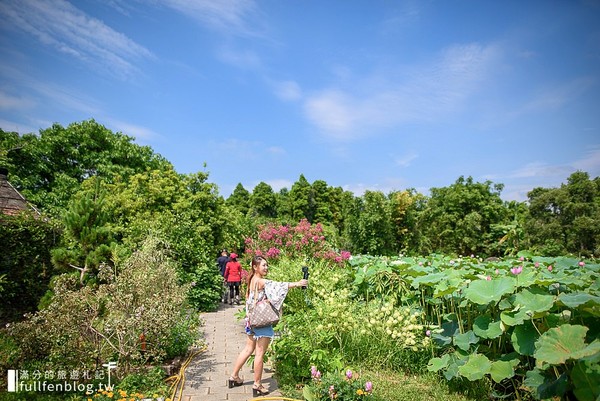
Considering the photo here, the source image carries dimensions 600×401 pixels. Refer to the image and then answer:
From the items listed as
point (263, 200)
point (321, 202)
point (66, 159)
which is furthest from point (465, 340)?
point (263, 200)

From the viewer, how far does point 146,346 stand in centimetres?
526

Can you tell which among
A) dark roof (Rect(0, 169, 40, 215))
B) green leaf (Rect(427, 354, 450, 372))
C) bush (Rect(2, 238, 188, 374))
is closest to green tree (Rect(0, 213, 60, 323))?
dark roof (Rect(0, 169, 40, 215))

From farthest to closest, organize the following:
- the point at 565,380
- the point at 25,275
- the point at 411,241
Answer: the point at 411,241 → the point at 25,275 → the point at 565,380

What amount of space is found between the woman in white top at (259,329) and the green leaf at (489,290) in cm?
204

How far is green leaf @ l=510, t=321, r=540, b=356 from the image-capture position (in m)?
3.65

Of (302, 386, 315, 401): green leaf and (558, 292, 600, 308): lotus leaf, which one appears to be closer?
(558, 292, 600, 308): lotus leaf

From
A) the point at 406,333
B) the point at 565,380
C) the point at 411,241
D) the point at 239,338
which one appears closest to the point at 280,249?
the point at 239,338

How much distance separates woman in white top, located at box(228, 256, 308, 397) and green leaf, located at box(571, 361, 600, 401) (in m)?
2.81

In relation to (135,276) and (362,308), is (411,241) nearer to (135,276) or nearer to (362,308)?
(362,308)

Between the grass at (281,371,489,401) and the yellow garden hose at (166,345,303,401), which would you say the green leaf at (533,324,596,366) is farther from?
the yellow garden hose at (166,345,303,401)

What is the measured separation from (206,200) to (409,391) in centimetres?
1013

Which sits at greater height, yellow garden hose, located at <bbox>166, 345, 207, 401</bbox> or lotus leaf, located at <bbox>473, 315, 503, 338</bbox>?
lotus leaf, located at <bbox>473, 315, 503, 338</bbox>

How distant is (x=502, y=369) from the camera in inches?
149

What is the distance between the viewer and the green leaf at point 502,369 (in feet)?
12.3
